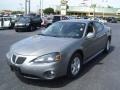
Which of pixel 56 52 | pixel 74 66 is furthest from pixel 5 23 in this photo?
pixel 56 52

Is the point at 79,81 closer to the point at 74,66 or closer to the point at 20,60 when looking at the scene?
the point at 74,66

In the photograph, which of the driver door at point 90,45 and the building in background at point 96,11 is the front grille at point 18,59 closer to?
the driver door at point 90,45

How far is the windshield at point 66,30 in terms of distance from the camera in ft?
23.1

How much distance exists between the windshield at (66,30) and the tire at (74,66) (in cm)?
71

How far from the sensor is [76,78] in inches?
253

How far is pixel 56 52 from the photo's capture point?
5695mm

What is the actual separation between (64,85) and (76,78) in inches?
25.2

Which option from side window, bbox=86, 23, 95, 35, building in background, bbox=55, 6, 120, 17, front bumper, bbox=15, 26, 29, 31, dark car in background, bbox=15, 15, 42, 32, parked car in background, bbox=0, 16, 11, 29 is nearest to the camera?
side window, bbox=86, 23, 95, 35

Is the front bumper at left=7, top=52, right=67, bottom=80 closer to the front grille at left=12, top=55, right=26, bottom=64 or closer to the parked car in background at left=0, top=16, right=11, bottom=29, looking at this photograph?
the front grille at left=12, top=55, right=26, bottom=64

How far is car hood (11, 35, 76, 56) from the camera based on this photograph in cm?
572

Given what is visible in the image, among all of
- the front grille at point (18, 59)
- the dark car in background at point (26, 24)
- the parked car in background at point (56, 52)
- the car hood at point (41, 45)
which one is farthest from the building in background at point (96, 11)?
the front grille at point (18, 59)

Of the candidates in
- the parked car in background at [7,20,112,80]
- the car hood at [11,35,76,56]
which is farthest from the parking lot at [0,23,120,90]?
the car hood at [11,35,76,56]

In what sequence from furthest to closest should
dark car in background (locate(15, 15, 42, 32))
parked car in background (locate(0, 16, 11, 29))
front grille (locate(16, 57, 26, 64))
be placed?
parked car in background (locate(0, 16, 11, 29)) < dark car in background (locate(15, 15, 42, 32)) < front grille (locate(16, 57, 26, 64))

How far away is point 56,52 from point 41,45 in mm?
545
